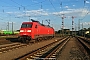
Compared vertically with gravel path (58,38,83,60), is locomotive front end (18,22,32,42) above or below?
above

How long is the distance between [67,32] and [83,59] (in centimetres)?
14796

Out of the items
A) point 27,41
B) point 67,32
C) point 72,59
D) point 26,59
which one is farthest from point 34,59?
point 67,32

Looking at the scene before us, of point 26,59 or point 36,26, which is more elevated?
point 36,26

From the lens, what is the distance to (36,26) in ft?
109

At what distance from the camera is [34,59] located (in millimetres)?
13117

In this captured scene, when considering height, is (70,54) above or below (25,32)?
below

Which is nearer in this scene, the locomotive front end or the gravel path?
the gravel path

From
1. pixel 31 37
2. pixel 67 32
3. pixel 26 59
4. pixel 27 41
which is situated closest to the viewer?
pixel 26 59

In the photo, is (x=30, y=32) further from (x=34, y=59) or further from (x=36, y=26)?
(x=34, y=59)

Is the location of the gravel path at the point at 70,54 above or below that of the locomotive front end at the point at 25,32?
below

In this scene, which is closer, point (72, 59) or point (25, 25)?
point (72, 59)

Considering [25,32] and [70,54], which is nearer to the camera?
[70,54]

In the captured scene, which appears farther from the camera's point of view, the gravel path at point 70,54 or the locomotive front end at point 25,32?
the locomotive front end at point 25,32

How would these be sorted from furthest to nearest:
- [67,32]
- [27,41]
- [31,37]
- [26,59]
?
[67,32]
[27,41]
[31,37]
[26,59]
